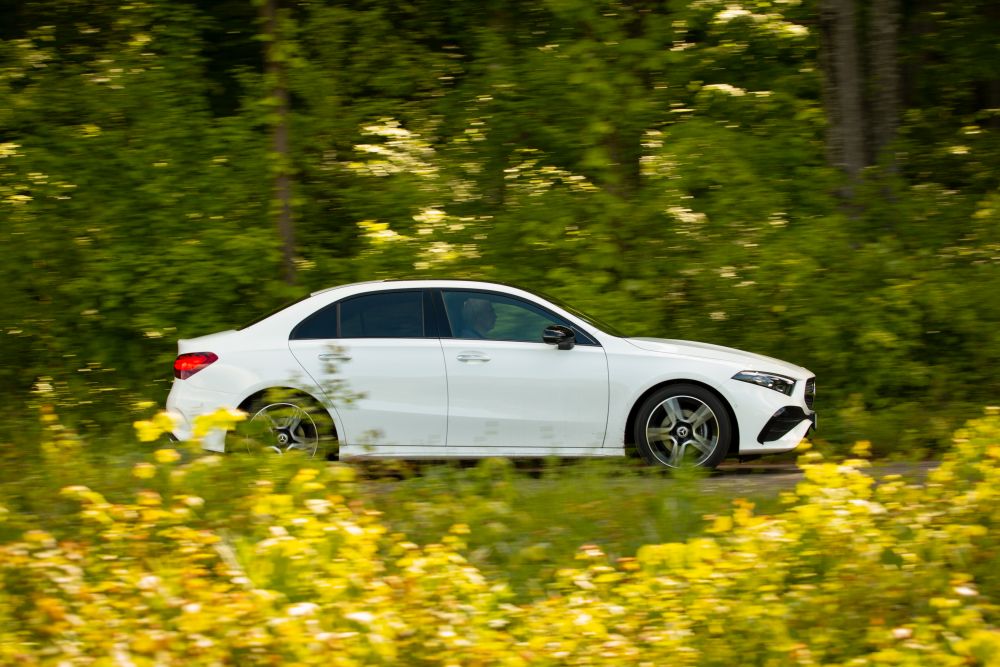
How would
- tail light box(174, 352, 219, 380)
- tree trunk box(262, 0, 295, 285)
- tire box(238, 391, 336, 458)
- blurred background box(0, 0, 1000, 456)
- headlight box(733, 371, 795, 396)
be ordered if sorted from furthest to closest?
tree trunk box(262, 0, 295, 285)
blurred background box(0, 0, 1000, 456)
headlight box(733, 371, 795, 396)
tail light box(174, 352, 219, 380)
tire box(238, 391, 336, 458)

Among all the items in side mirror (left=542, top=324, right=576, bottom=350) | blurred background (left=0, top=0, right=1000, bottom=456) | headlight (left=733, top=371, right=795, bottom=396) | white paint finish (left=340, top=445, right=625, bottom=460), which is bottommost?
white paint finish (left=340, top=445, right=625, bottom=460)

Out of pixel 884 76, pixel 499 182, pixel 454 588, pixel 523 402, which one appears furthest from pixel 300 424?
pixel 884 76

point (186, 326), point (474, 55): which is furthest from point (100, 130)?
point (474, 55)

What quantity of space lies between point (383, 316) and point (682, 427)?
2395mm

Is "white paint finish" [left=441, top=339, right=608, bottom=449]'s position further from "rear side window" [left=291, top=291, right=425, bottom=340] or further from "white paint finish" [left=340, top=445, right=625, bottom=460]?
"rear side window" [left=291, top=291, right=425, bottom=340]

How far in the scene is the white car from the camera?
897 cm

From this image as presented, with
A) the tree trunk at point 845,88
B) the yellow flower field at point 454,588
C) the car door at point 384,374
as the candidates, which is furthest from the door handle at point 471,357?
the tree trunk at point 845,88

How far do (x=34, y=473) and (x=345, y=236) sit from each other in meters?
8.04

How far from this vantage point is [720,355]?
9.28 m

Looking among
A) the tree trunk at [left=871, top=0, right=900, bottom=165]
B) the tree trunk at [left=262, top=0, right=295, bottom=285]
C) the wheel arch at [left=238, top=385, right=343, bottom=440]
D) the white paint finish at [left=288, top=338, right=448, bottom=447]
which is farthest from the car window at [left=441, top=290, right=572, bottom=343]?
the tree trunk at [left=871, top=0, right=900, bottom=165]

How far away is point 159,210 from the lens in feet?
44.0

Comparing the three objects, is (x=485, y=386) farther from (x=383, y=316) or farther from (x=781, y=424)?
(x=781, y=424)

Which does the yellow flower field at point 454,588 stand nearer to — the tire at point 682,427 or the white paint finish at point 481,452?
the white paint finish at point 481,452

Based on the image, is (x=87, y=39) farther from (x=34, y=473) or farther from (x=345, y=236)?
(x=34, y=473)
